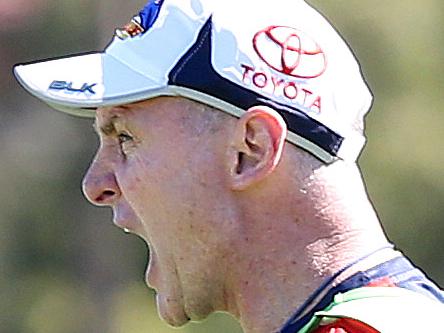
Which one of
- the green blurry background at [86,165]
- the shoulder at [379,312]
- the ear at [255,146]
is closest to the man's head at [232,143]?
the ear at [255,146]

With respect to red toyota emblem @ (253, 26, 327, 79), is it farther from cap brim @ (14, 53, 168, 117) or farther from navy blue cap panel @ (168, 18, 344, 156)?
cap brim @ (14, 53, 168, 117)

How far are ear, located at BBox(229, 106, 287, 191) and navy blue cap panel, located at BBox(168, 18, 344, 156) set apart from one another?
0.02 metres

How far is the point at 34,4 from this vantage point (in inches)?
552

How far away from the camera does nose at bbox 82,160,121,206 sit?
3266mm

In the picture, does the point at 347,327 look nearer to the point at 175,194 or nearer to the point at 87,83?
the point at 175,194

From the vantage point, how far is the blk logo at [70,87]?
3.26m

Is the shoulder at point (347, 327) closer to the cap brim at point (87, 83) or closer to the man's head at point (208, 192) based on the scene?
the man's head at point (208, 192)

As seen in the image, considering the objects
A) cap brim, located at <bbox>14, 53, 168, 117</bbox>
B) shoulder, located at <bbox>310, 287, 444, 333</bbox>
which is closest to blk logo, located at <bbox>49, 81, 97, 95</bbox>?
cap brim, located at <bbox>14, 53, 168, 117</bbox>

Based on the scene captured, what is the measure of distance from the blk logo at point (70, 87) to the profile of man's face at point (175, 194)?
0.19 ft

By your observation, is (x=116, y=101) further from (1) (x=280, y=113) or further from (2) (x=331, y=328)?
(2) (x=331, y=328)

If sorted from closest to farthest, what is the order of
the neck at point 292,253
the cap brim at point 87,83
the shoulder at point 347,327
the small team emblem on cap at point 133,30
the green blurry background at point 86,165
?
the shoulder at point 347,327, the neck at point 292,253, the cap brim at point 87,83, the small team emblem on cap at point 133,30, the green blurry background at point 86,165

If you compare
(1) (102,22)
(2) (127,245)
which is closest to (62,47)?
(1) (102,22)

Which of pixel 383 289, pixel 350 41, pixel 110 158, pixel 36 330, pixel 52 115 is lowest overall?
pixel 36 330

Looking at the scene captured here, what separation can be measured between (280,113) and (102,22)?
10.9 meters
